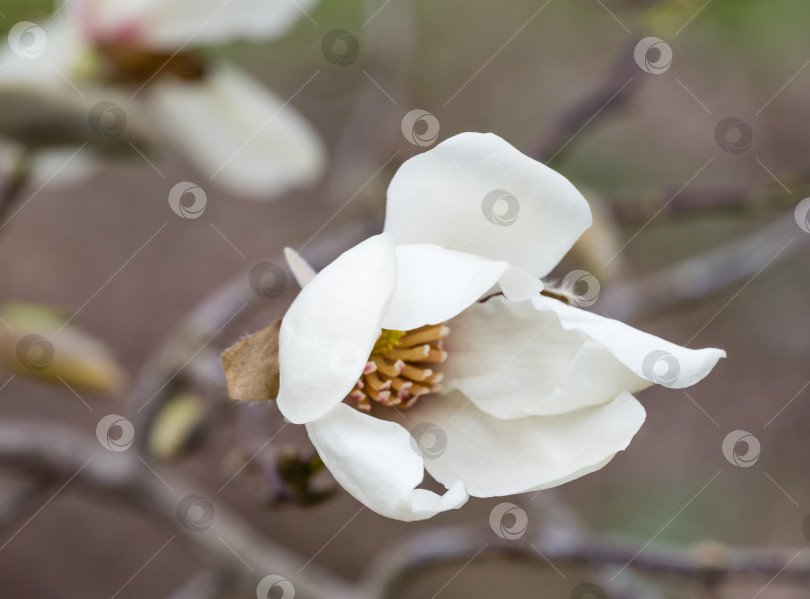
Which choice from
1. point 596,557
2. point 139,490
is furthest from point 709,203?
Answer: point 139,490

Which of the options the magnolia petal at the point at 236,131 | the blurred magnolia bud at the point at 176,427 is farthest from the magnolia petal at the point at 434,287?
the magnolia petal at the point at 236,131

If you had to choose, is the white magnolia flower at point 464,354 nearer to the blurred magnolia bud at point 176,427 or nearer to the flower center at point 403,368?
the flower center at point 403,368

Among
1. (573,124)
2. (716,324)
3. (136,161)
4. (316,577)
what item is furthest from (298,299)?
(716,324)

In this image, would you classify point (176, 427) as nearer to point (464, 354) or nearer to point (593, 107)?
point (464, 354)

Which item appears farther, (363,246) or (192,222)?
(192,222)

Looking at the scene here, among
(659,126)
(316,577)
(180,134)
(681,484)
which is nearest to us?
(180,134)

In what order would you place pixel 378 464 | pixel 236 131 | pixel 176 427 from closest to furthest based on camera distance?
pixel 378 464, pixel 176 427, pixel 236 131

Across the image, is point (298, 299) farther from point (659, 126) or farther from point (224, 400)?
point (659, 126)
